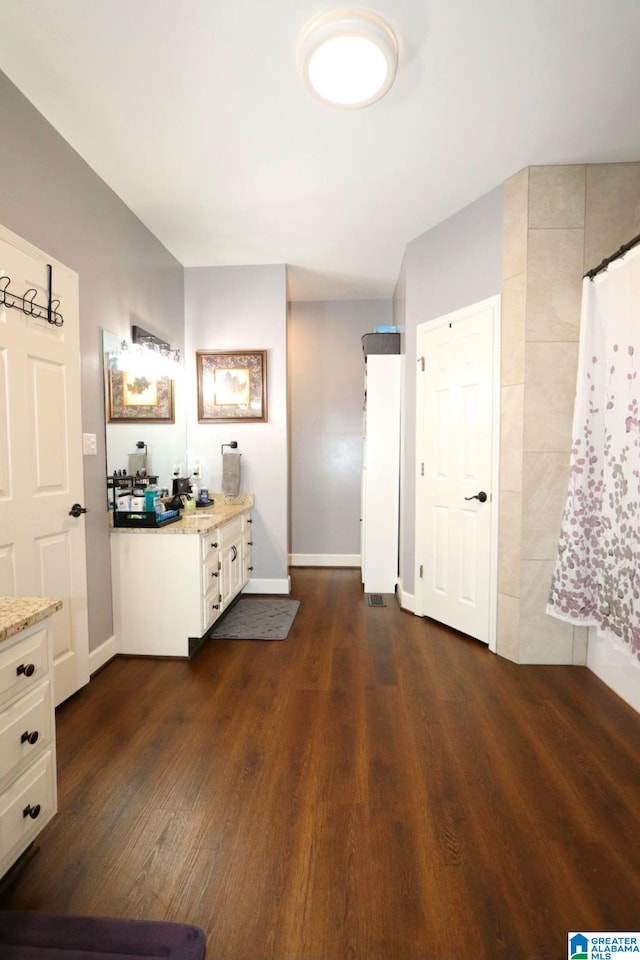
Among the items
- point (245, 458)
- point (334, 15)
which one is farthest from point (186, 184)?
point (245, 458)

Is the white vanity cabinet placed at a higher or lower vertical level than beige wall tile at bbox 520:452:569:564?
lower

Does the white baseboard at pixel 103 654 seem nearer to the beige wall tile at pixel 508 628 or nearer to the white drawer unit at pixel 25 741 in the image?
the white drawer unit at pixel 25 741

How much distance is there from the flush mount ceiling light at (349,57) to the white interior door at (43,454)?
4.65ft

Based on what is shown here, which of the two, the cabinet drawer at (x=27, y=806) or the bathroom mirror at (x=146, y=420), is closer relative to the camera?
the cabinet drawer at (x=27, y=806)

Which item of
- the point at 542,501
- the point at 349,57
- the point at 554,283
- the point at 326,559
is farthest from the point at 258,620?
the point at 349,57

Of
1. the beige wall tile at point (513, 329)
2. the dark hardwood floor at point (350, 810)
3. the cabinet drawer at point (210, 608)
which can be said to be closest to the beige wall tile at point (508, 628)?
the dark hardwood floor at point (350, 810)

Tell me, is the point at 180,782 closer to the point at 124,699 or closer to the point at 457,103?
the point at 124,699

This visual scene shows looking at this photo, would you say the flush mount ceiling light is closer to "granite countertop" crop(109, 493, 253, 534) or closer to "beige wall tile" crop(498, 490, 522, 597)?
"beige wall tile" crop(498, 490, 522, 597)

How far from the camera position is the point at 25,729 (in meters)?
1.30

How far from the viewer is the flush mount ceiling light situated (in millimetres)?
1655

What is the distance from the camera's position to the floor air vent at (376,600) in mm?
3775

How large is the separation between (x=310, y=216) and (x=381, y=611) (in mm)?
2960

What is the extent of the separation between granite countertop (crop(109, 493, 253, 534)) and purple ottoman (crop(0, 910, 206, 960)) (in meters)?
1.73

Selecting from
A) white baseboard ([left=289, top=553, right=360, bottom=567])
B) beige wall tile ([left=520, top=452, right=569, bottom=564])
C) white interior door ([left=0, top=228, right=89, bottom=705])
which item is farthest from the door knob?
white interior door ([left=0, top=228, right=89, bottom=705])
